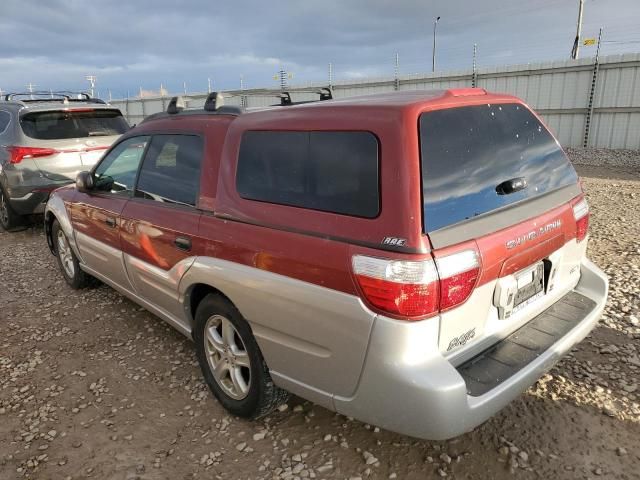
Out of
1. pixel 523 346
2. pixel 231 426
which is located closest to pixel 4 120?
pixel 231 426

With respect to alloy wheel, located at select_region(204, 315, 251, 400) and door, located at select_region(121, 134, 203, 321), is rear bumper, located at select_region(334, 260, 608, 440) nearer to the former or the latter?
alloy wheel, located at select_region(204, 315, 251, 400)

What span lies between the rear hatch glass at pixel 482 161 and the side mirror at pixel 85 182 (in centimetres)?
A: 305

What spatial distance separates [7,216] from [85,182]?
417 cm

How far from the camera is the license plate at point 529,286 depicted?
225 centimetres

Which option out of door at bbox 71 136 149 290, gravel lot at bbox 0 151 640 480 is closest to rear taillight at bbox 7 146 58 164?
door at bbox 71 136 149 290

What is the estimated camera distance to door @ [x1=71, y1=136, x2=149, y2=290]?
140 inches

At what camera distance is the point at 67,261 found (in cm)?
490

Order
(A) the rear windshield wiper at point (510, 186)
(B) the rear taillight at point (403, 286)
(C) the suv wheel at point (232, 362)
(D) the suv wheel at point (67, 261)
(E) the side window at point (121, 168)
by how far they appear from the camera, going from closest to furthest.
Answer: (B) the rear taillight at point (403, 286) < (A) the rear windshield wiper at point (510, 186) < (C) the suv wheel at point (232, 362) < (E) the side window at point (121, 168) < (D) the suv wheel at point (67, 261)

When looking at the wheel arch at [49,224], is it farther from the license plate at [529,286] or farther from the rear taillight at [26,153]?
the license plate at [529,286]

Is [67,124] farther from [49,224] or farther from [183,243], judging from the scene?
[183,243]

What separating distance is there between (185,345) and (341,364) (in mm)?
1986

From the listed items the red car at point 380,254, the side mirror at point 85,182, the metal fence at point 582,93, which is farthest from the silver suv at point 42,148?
the metal fence at point 582,93

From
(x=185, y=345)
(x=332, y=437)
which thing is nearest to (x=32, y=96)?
(x=185, y=345)

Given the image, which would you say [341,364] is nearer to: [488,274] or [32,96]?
[488,274]
